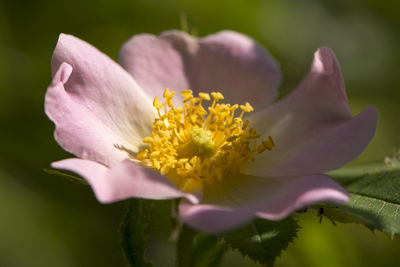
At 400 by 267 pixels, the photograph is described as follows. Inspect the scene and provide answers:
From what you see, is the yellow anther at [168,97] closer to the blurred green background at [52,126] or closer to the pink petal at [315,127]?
the pink petal at [315,127]

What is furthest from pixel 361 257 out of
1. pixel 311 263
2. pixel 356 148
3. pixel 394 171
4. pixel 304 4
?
pixel 304 4

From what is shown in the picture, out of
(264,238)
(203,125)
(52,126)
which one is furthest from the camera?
(52,126)

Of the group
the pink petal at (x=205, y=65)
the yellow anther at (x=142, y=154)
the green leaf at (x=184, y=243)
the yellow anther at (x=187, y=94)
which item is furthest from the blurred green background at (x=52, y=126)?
the green leaf at (x=184, y=243)

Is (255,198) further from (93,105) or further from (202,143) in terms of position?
→ (93,105)

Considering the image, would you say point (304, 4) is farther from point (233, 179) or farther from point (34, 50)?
point (233, 179)

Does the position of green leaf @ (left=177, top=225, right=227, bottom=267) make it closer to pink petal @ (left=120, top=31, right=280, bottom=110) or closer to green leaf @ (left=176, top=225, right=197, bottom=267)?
green leaf @ (left=176, top=225, right=197, bottom=267)

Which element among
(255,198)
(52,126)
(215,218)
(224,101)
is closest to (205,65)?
(224,101)

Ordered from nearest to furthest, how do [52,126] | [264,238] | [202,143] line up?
[264,238], [202,143], [52,126]

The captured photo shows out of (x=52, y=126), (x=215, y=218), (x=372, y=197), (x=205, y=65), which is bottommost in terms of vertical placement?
(x=52, y=126)

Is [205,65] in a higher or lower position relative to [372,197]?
higher
